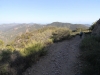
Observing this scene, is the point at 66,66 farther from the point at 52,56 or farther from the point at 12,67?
the point at 12,67

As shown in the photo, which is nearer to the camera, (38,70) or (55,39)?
(38,70)

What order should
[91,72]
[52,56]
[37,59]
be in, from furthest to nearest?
[52,56] < [37,59] < [91,72]

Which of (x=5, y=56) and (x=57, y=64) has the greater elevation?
(x=5, y=56)

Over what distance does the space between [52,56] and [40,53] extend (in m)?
0.69

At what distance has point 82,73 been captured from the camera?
572 cm

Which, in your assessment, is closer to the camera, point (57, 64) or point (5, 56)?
point (5, 56)

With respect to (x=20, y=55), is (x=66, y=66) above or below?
below

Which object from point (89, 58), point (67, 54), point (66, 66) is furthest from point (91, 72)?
point (67, 54)

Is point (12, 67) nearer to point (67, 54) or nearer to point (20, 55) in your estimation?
point (20, 55)

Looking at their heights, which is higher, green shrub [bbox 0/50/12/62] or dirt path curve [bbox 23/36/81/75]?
green shrub [bbox 0/50/12/62]

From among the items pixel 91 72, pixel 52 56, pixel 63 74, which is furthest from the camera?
pixel 52 56

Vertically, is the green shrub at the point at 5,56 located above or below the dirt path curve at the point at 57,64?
above

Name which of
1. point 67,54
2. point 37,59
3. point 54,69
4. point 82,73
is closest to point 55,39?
point 67,54

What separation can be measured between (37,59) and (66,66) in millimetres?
1624
